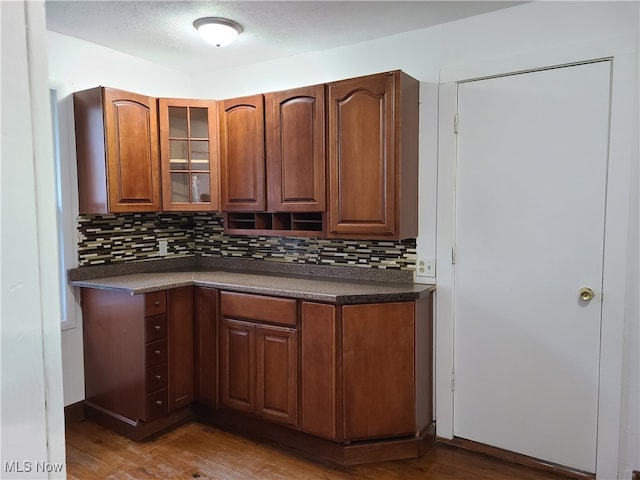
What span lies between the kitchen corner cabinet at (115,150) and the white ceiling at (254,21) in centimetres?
37

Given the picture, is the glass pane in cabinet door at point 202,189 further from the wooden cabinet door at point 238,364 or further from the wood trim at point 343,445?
the wood trim at point 343,445

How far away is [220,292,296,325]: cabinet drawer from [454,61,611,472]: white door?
95 cm

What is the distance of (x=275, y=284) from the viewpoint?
276 centimetres

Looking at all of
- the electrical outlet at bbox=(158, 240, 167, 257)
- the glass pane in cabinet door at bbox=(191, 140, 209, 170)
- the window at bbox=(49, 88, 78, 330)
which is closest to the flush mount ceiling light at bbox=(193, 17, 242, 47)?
the glass pane in cabinet door at bbox=(191, 140, 209, 170)

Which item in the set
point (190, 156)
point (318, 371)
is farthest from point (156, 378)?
point (190, 156)

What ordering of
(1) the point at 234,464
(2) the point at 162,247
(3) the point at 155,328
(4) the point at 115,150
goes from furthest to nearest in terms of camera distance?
(2) the point at 162,247 → (4) the point at 115,150 → (3) the point at 155,328 → (1) the point at 234,464

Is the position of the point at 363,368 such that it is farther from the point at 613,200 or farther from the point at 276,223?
the point at 613,200

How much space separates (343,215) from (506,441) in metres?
1.52

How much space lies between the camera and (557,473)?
235 centimetres

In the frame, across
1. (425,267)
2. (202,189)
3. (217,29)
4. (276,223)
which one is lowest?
(425,267)

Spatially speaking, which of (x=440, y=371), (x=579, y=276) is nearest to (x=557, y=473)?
(x=440, y=371)

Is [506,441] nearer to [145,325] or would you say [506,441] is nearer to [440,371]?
[440,371]

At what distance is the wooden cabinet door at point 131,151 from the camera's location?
112 inches

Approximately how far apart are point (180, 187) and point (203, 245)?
69cm
